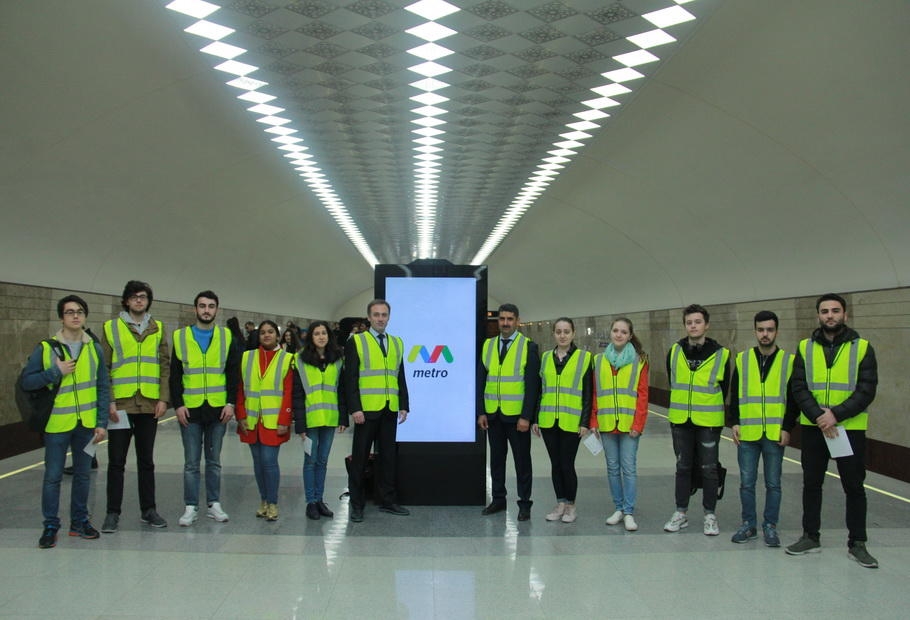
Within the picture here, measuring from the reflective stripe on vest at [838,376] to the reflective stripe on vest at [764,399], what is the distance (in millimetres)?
191

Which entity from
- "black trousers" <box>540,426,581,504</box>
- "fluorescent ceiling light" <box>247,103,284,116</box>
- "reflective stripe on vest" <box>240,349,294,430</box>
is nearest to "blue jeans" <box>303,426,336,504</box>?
"reflective stripe on vest" <box>240,349,294,430</box>

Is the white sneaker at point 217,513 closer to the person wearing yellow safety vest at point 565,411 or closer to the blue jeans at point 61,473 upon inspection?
the blue jeans at point 61,473

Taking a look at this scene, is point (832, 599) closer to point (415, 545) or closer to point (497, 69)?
point (415, 545)

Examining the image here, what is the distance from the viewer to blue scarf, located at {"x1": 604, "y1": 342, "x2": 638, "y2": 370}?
19.0 ft

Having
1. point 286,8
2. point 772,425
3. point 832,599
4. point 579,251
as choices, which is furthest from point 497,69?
point 579,251

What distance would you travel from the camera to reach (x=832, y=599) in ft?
13.6

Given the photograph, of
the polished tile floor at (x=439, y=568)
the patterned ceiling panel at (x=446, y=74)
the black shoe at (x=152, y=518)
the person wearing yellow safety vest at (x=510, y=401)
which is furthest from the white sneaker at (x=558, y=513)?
the patterned ceiling panel at (x=446, y=74)

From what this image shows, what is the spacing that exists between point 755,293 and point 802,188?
12.0 feet

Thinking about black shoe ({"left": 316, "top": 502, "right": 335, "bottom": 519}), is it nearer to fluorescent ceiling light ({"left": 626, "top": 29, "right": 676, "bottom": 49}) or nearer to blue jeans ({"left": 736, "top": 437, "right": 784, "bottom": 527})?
blue jeans ({"left": 736, "top": 437, "right": 784, "bottom": 527})

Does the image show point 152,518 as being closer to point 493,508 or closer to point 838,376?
point 493,508

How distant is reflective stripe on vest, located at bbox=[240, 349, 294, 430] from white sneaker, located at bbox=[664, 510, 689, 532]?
347 centimetres

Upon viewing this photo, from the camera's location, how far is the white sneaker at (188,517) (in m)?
5.57

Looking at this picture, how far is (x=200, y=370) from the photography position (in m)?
5.71

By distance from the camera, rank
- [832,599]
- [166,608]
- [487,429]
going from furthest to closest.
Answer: [487,429] < [832,599] < [166,608]
